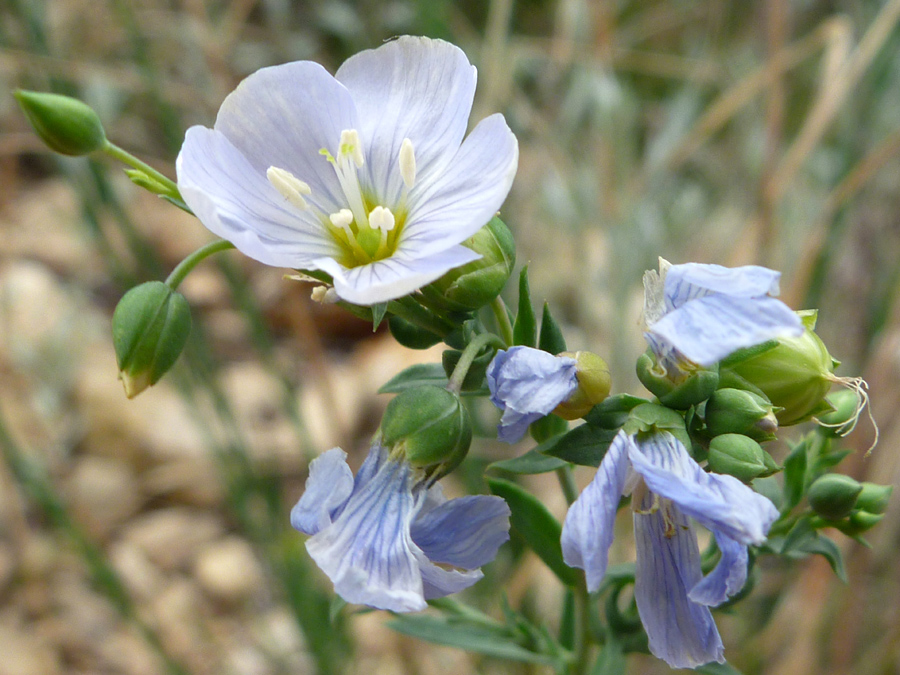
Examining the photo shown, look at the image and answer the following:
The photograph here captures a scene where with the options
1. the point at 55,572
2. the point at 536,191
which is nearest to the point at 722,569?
the point at 536,191

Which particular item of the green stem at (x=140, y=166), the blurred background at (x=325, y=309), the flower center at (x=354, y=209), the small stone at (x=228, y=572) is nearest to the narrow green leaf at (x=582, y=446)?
the flower center at (x=354, y=209)

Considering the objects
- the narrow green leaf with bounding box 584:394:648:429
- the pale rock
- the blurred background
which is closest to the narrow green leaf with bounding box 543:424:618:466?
the narrow green leaf with bounding box 584:394:648:429

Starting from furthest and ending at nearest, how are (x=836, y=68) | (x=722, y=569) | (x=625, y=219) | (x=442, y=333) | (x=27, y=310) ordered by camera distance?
(x=27, y=310), (x=625, y=219), (x=836, y=68), (x=442, y=333), (x=722, y=569)

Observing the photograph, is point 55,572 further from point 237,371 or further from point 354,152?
point 354,152

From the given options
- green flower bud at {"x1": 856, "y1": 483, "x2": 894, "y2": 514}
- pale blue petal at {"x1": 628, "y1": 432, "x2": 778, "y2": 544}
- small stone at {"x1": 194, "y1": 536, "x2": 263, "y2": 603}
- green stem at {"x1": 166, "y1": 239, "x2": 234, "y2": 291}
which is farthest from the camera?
small stone at {"x1": 194, "y1": 536, "x2": 263, "y2": 603}

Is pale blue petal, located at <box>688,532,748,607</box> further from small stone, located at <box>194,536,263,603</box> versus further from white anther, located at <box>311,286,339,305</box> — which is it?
small stone, located at <box>194,536,263,603</box>

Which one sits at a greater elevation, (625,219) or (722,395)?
(722,395)

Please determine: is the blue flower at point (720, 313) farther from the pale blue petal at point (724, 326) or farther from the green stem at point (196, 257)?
the green stem at point (196, 257)
